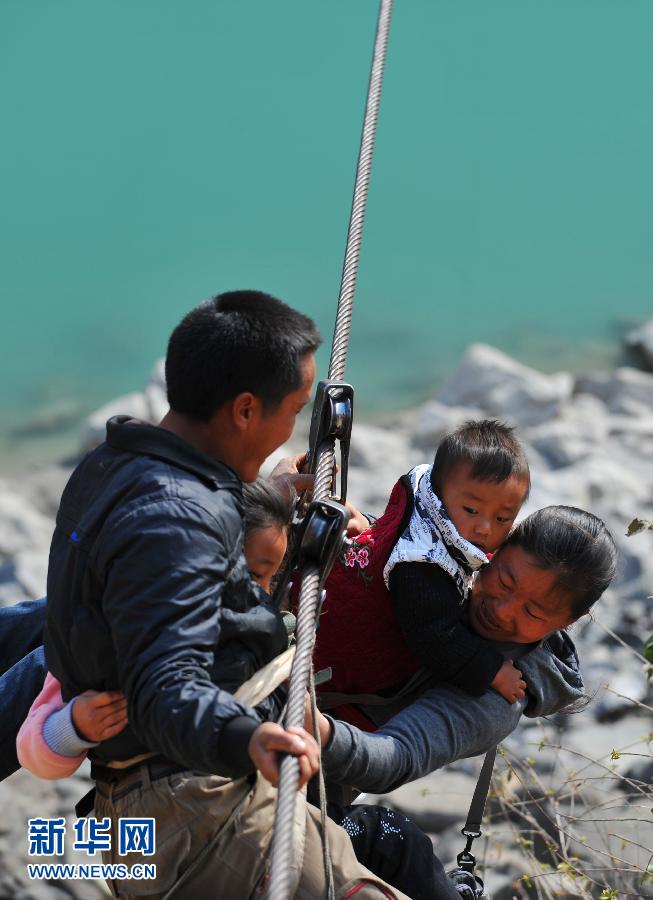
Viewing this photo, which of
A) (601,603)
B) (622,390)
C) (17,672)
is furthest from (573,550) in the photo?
(622,390)

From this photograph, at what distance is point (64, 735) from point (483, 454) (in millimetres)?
880

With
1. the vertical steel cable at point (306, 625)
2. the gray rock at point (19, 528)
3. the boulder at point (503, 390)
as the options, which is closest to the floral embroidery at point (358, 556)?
the vertical steel cable at point (306, 625)

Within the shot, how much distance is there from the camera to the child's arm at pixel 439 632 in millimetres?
2168

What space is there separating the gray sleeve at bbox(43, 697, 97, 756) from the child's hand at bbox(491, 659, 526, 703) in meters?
0.73

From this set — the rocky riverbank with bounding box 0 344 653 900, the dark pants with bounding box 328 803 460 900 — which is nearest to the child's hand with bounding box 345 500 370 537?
the dark pants with bounding box 328 803 460 900

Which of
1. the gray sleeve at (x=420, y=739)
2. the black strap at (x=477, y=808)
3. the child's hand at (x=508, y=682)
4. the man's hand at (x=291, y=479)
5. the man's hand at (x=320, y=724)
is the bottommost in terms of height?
the black strap at (x=477, y=808)

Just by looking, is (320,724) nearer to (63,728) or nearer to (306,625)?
(306,625)

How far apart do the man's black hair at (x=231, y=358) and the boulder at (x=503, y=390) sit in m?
5.87

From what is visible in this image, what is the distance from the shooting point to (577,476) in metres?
6.77

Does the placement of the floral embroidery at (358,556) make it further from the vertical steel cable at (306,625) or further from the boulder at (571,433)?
the boulder at (571,433)

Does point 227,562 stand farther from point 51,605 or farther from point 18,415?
point 18,415

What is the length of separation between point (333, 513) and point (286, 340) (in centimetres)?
27

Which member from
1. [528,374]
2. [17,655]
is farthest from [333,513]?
[528,374]

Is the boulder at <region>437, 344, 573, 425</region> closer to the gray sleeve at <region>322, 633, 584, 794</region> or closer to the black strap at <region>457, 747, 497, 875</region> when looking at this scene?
the black strap at <region>457, 747, 497, 875</region>
